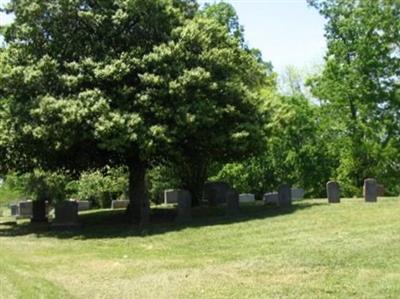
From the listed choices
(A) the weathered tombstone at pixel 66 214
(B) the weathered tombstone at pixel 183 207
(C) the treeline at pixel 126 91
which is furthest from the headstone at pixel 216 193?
(A) the weathered tombstone at pixel 66 214

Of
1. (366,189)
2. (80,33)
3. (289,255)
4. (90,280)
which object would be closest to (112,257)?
(90,280)

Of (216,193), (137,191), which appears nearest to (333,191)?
(216,193)

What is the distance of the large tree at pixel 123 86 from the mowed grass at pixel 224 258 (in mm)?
3011

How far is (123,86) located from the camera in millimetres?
22844

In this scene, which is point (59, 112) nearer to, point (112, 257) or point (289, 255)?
point (112, 257)

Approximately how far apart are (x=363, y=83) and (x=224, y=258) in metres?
29.8

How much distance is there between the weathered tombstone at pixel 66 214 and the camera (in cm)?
2397

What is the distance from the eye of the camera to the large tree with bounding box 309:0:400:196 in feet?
138

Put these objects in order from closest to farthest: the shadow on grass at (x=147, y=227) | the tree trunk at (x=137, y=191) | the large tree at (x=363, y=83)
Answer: the shadow on grass at (x=147, y=227) < the tree trunk at (x=137, y=191) < the large tree at (x=363, y=83)

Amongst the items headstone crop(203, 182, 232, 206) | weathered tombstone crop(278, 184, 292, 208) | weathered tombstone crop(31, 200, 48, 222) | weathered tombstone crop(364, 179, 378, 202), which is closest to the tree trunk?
weathered tombstone crop(278, 184, 292, 208)

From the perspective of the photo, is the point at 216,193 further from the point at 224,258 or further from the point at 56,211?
the point at 224,258

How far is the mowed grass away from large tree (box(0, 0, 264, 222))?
3011mm

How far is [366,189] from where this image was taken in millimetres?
25438

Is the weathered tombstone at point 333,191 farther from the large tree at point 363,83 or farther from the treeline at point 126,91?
the large tree at point 363,83
